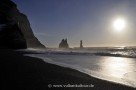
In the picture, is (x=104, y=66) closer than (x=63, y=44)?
Yes

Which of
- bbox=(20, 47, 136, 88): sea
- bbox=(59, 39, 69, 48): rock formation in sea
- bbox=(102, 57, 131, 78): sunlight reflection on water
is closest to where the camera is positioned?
bbox=(20, 47, 136, 88): sea

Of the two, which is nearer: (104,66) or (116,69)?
(116,69)

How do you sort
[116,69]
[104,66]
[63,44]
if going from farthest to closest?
[63,44], [104,66], [116,69]

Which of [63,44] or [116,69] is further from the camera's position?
[63,44]

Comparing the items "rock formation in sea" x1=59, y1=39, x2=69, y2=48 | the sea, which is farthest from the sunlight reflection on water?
"rock formation in sea" x1=59, y1=39, x2=69, y2=48

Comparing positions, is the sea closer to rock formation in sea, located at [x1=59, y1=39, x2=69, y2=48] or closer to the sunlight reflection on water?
the sunlight reflection on water

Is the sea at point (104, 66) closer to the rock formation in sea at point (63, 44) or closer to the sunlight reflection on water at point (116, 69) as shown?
the sunlight reflection on water at point (116, 69)

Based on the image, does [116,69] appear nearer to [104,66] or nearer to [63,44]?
[104,66]

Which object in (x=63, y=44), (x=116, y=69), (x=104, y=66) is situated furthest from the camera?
(x=63, y=44)

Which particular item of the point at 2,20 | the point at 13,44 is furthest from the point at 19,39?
the point at 2,20

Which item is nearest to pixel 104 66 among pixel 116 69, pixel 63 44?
pixel 116 69

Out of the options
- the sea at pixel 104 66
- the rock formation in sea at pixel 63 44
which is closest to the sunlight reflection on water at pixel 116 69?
the sea at pixel 104 66

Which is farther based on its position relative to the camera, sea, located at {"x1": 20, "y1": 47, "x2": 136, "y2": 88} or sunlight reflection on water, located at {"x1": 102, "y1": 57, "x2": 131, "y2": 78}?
sunlight reflection on water, located at {"x1": 102, "y1": 57, "x2": 131, "y2": 78}

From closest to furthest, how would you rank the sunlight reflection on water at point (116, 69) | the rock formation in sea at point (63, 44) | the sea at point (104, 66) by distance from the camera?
the sea at point (104, 66) → the sunlight reflection on water at point (116, 69) → the rock formation in sea at point (63, 44)
